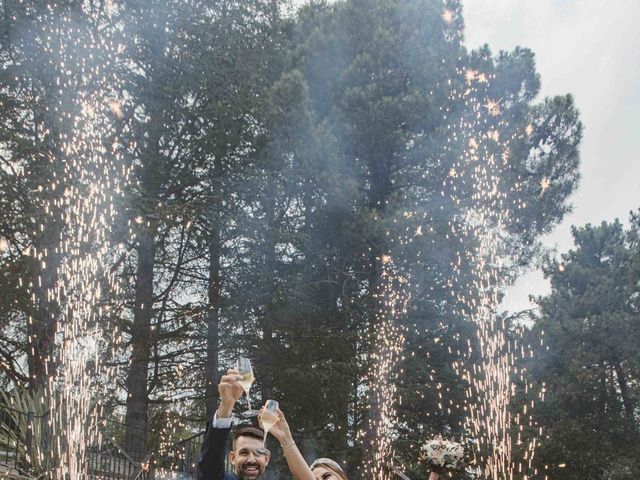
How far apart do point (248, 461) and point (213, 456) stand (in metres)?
0.22

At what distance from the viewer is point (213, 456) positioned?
2756mm

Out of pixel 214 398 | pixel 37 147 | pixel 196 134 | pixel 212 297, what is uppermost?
pixel 196 134

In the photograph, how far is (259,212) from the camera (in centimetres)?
1809

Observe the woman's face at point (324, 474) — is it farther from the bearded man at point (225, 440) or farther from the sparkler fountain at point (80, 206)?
the sparkler fountain at point (80, 206)

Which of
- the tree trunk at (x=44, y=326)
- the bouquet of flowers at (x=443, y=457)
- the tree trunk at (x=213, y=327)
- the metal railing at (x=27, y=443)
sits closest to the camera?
the bouquet of flowers at (x=443, y=457)

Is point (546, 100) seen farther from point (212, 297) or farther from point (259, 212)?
point (212, 297)

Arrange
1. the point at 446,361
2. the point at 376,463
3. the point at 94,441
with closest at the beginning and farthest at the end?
the point at 94,441, the point at 376,463, the point at 446,361

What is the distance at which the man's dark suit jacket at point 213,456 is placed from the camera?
9.00ft

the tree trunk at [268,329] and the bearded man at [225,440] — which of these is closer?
the bearded man at [225,440]

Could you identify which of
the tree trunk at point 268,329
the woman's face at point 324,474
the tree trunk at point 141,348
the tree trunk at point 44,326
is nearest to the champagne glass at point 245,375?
the woman's face at point 324,474

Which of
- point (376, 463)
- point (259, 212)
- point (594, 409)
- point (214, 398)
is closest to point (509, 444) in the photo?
point (376, 463)

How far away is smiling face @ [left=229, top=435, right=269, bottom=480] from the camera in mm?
2902

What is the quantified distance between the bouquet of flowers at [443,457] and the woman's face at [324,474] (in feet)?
4.39

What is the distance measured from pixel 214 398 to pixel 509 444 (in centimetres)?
793
